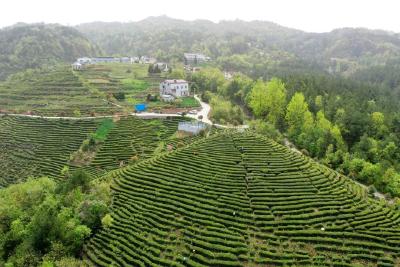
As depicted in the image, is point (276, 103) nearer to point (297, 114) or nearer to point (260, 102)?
point (260, 102)

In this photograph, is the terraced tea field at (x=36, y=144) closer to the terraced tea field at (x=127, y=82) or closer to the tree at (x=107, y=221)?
the terraced tea field at (x=127, y=82)

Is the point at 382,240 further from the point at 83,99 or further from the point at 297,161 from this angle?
the point at 83,99

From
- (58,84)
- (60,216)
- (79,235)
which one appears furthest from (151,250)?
(58,84)

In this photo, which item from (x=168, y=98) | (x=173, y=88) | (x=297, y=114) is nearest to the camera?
(x=297, y=114)

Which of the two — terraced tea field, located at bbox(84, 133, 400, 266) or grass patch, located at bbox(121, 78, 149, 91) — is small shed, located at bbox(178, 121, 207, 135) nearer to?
terraced tea field, located at bbox(84, 133, 400, 266)

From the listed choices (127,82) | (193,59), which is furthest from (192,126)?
(193,59)

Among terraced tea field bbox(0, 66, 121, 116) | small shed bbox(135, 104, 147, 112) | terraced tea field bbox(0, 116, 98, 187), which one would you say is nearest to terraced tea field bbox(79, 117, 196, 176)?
small shed bbox(135, 104, 147, 112)
